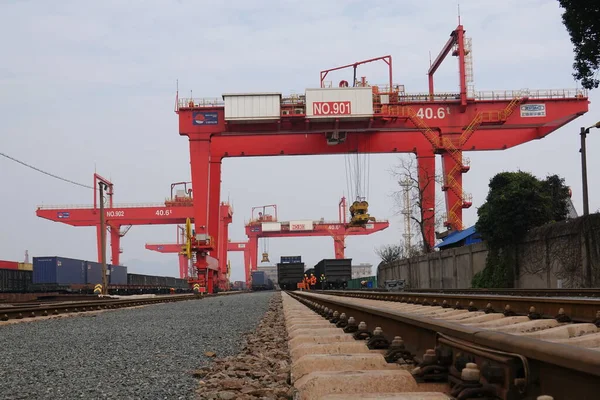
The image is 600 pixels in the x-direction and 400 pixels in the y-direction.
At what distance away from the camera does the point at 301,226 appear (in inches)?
2586

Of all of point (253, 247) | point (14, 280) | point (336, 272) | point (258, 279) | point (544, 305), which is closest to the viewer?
point (544, 305)

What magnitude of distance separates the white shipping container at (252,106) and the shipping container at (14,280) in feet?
57.9

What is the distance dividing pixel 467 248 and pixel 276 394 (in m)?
22.1

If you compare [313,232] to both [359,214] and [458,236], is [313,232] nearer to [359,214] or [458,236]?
[359,214]

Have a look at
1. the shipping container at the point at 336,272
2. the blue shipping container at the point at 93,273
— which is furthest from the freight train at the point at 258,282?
the shipping container at the point at 336,272

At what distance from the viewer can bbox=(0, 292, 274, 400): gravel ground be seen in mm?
3480

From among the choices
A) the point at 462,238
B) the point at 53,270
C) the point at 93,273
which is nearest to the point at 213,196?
the point at 53,270

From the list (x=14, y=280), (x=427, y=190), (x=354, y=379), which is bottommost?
(x=14, y=280)

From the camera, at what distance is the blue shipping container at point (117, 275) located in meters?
43.7

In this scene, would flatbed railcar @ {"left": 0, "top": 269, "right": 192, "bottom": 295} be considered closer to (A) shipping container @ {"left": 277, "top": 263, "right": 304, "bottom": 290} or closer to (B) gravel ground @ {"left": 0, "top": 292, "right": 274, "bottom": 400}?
(A) shipping container @ {"left": 277, "top": 263, "right": 304, "bottom": 290}

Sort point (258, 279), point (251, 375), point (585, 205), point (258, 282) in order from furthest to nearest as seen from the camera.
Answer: point (258, 279) → point (258, 282) → point (585, 205) → point (251, 375)

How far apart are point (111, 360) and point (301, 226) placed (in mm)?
60929

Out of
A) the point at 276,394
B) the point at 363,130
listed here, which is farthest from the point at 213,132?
the point at 276,394

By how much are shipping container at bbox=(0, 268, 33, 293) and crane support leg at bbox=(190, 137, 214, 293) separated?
12396mm
